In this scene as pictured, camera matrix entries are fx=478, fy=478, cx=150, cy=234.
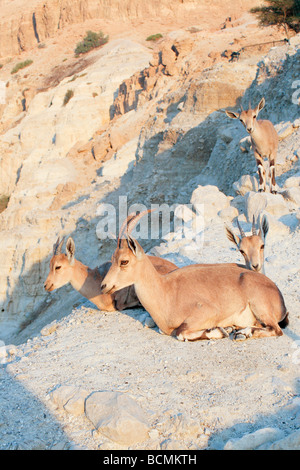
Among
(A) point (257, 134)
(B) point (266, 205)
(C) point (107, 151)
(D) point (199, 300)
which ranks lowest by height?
(C) point (107, 151)

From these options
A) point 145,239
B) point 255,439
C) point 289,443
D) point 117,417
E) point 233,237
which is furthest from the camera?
point 145,239

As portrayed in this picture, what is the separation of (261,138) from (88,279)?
245 inches

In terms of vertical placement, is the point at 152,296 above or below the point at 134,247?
below

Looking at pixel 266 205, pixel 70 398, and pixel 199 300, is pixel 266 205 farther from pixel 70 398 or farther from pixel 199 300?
pixel 70 398

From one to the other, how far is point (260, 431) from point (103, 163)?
80.7 feet

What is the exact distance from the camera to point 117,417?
3.66 meters

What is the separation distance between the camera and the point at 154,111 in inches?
1053

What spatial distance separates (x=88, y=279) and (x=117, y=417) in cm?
399

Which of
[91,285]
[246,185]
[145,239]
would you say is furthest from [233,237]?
[145,239]

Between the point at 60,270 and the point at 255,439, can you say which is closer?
the point at 255,439

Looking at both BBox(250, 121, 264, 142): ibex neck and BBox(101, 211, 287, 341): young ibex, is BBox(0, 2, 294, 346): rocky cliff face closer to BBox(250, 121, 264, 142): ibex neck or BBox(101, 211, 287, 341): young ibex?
BBox(250, 121, 264, 142): ibex neck

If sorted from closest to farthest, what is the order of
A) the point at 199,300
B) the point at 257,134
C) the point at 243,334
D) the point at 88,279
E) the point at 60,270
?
the point at 243,334
the point at 199,300
the point at 60,270
the point at 88,279
the point at 257,134

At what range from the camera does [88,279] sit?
7.52m
